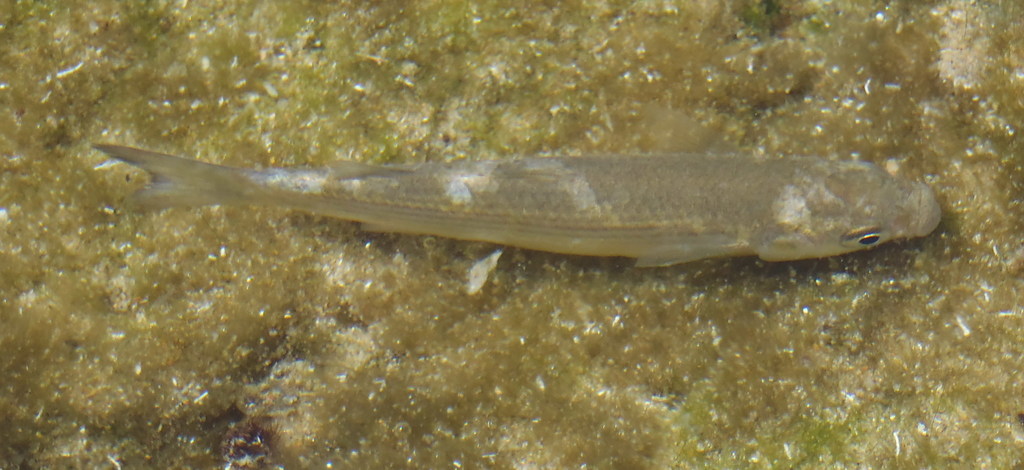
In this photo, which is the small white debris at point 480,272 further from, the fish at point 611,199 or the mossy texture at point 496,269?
the fish at point 611,199

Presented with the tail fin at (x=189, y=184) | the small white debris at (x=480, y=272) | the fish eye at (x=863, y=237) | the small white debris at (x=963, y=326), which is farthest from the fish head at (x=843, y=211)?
the tail fin at (x=189, y=184)

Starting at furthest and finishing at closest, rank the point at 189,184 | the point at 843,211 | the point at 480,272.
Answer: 1. the point at 480,272
2. the point at 189,184
3. the point at 843,211

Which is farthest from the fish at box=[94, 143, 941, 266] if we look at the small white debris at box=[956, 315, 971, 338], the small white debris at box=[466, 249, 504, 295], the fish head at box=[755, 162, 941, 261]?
the small white debris at box=[956, 315, 971, 338]

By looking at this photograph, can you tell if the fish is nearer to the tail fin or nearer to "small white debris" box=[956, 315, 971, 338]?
the tail fin

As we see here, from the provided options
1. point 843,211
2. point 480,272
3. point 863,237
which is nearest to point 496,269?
point 480,272

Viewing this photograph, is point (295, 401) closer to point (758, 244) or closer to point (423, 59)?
point (423, 59)

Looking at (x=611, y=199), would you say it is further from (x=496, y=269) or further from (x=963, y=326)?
(x=963, y=326)
